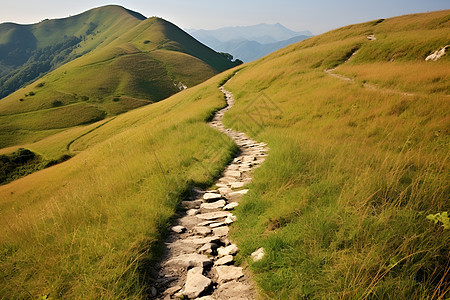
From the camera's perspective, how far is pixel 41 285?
3367 mm

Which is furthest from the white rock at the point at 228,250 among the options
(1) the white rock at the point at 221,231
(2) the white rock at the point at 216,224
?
(2) the white rock at the point at 216,224

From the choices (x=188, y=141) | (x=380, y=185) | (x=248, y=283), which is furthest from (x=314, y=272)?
(x=188, y=141)

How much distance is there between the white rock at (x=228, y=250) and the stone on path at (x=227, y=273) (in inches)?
14.4

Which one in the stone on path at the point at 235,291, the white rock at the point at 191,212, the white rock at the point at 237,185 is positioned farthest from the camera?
the white rock at the point at 237,185

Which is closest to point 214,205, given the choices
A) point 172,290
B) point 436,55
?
point 172,290

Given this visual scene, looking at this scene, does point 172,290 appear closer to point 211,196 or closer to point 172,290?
point 172,290

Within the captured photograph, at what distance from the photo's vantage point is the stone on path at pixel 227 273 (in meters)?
3.56

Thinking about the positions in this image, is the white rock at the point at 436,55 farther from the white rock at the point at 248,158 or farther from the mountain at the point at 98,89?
the mountain at the point at 98,89

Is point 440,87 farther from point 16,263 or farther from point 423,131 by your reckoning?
point 16,263

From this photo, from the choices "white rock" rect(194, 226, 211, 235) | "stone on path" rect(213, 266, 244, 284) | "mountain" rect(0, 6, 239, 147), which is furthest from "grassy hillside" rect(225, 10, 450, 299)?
"mountain" rect(0, 6, 239, 147)

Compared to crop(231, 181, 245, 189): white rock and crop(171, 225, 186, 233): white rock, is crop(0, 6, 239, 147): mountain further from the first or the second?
crop(171, 225, 186, 233): white rock

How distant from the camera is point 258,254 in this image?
371 centimetres

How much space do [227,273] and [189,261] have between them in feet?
2.39

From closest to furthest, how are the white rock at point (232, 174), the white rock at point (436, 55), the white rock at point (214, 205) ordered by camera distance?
the white rock at point (214, 205) → the white rock at point (232, 174) → the white rock at point (436, 55)
